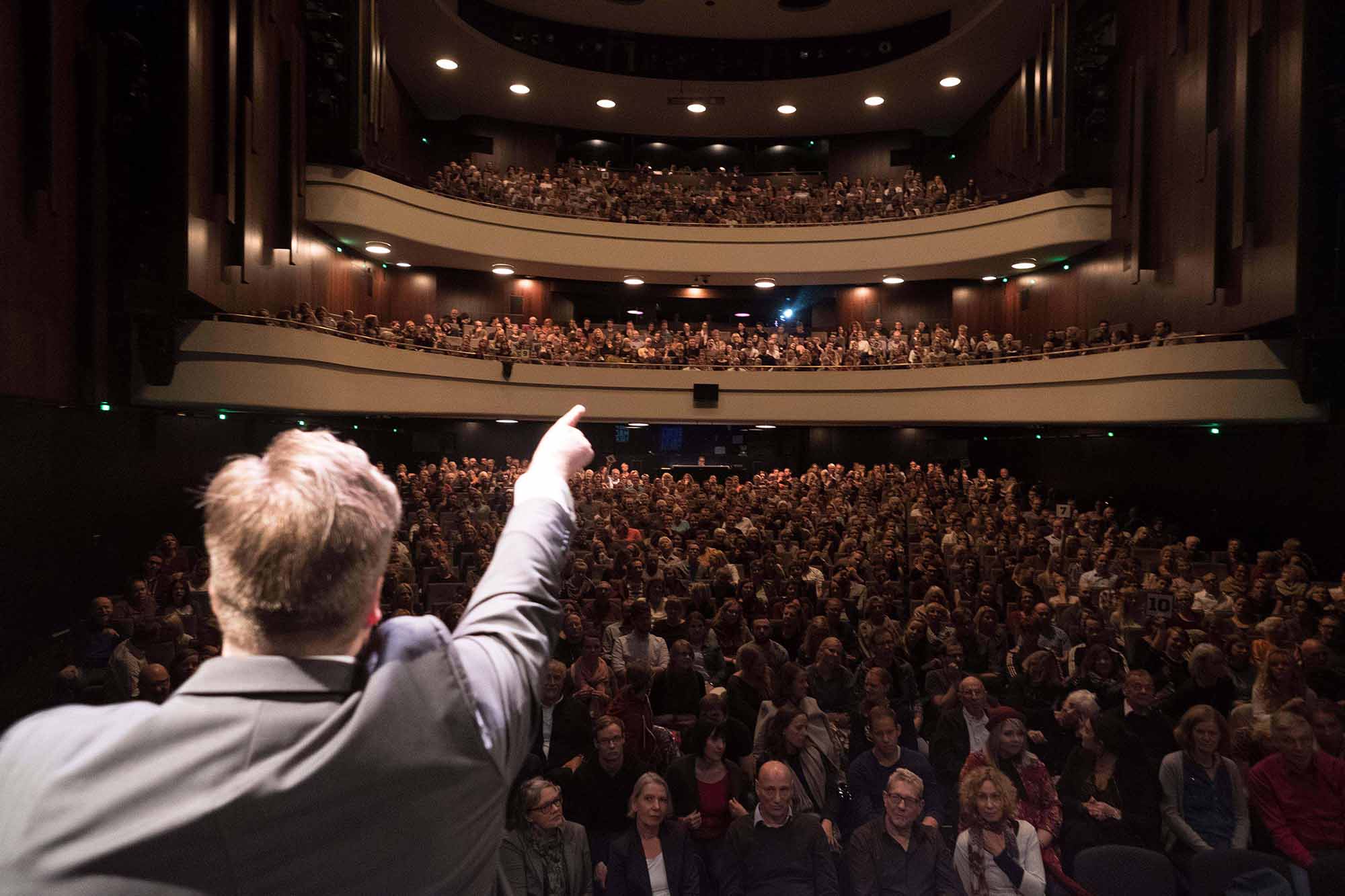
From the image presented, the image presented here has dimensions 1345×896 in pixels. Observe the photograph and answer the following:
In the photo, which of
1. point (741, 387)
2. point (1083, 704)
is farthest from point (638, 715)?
point (741, 387)

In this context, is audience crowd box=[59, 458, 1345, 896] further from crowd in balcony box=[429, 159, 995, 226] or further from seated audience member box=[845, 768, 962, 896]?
crowd in balcony box=[429, 159, 995, 226]

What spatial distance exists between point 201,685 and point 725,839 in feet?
13.1

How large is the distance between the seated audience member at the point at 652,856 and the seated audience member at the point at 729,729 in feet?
3.14

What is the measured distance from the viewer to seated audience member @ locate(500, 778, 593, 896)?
417cm

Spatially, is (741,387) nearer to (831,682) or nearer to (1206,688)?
(831,682)

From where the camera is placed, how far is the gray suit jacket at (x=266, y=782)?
2.84 ft

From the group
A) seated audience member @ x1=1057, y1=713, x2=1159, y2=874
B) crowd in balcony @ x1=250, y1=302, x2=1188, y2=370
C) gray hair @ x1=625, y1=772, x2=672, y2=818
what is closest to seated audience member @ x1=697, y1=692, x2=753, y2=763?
gray hair @ x1=625, y1=772, x2=672, y2=818

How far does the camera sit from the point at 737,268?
23453 millimetres

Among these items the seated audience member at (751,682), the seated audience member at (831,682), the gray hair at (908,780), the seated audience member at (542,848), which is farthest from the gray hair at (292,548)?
the seated audience member at (831,682)

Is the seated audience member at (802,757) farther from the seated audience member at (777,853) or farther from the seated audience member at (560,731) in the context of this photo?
the seated audience member at (560,731)

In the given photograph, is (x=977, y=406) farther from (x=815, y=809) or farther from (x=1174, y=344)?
(x=815, y=809)

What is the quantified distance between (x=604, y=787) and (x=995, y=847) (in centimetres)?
188

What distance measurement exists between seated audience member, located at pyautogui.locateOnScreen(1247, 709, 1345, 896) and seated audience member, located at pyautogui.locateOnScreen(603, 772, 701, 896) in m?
2.73

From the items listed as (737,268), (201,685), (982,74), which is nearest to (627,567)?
(201,685)
